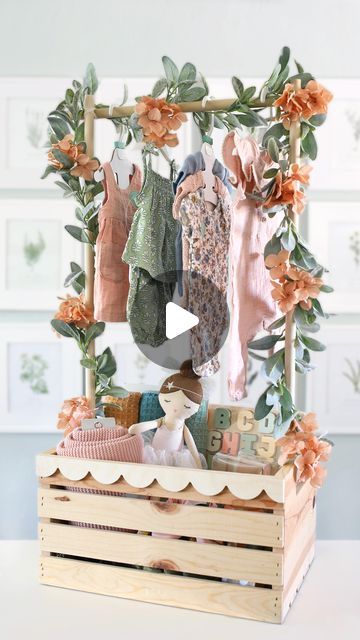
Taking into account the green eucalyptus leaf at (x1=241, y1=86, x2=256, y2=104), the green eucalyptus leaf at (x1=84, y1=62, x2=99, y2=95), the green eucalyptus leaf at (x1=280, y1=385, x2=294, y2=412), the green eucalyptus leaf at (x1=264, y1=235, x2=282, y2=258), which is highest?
the green eucalyptus leaf at (x1=84, y1=62, x2=99, y2=95)

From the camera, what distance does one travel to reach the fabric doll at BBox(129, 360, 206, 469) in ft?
5.74

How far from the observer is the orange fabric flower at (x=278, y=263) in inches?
60.9

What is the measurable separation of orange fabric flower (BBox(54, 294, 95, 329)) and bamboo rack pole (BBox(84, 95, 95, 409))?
24 millimetres

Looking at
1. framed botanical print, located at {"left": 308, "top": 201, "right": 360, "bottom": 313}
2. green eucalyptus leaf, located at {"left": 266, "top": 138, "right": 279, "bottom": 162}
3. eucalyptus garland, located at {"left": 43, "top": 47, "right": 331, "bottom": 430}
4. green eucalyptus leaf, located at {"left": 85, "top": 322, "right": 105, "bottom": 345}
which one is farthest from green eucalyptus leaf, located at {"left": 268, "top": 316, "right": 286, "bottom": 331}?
framed botanical print, located at {"left": 308, "top": 201, "right": 360, "bottom": 313}

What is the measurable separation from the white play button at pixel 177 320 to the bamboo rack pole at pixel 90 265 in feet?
0.67

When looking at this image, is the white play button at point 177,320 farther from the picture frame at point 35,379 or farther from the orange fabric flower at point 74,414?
the picture frame at point 35,379

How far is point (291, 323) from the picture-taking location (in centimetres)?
160

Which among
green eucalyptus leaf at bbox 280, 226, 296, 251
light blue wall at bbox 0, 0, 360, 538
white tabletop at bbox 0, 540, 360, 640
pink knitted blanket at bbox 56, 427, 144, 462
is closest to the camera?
white tabletop at bbox 0, 540, 360, 640

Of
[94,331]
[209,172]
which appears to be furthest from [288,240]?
[94,331]

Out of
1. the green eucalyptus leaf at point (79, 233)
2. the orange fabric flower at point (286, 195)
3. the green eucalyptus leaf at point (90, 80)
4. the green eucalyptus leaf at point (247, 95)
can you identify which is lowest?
the green eucalyptus leaf at point (79, 233)

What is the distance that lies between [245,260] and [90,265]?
0.43 meters

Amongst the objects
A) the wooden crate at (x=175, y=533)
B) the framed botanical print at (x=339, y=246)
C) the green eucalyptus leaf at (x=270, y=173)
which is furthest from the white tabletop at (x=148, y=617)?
the framed botanical print at (x=339, y=246)

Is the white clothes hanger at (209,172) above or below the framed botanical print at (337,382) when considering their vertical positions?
above

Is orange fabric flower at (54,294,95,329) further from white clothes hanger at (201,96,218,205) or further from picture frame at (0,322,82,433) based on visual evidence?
picture frame at (0,322,82,433)
